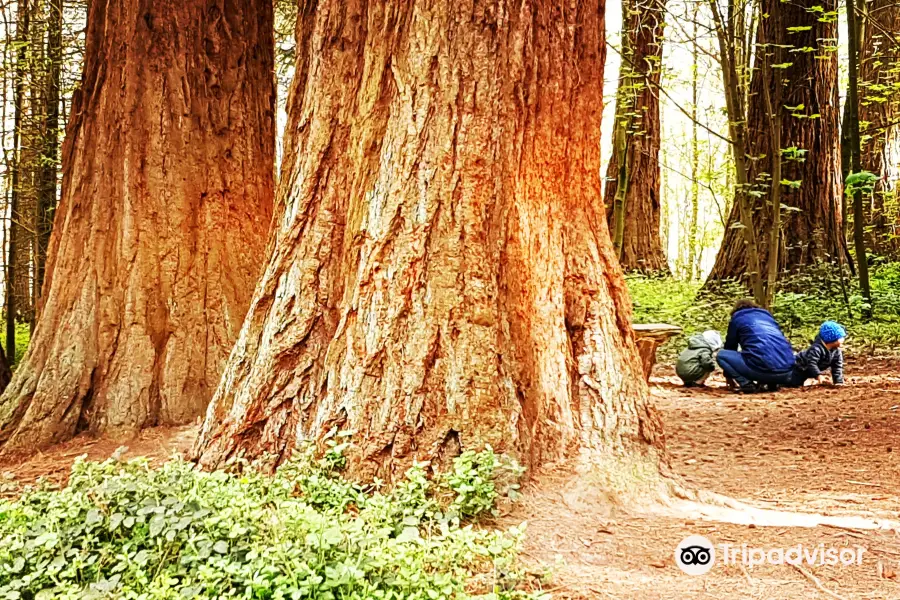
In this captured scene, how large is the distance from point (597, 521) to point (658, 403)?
14.9ft

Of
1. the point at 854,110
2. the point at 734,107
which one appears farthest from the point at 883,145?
the point at 734,107

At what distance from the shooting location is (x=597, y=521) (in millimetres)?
3625

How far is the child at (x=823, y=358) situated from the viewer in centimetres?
827

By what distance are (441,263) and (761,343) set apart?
223 inches

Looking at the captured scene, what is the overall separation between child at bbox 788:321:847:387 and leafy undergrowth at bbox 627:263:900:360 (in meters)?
2.10

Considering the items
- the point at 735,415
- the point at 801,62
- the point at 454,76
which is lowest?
the point at 735,415

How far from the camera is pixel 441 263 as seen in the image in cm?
388

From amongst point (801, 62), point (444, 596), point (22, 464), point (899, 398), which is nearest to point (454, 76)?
point (444, 596)

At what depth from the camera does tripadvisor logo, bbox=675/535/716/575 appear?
125 inches

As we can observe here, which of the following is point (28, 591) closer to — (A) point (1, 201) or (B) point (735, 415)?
(B) point (735, 415)

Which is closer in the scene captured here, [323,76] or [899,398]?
[323,76]

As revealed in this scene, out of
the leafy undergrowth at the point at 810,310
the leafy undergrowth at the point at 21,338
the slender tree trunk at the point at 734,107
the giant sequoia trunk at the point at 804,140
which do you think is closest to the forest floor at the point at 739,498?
the slender tree trunk at the point at 734,107

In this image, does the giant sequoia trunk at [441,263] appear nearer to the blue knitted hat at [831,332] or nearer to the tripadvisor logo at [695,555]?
the tripadvisor logo at [695,555]

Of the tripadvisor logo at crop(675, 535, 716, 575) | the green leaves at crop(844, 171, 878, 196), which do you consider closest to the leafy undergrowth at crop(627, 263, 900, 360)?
the green leaves at crop(844, 171, 878, 196)
